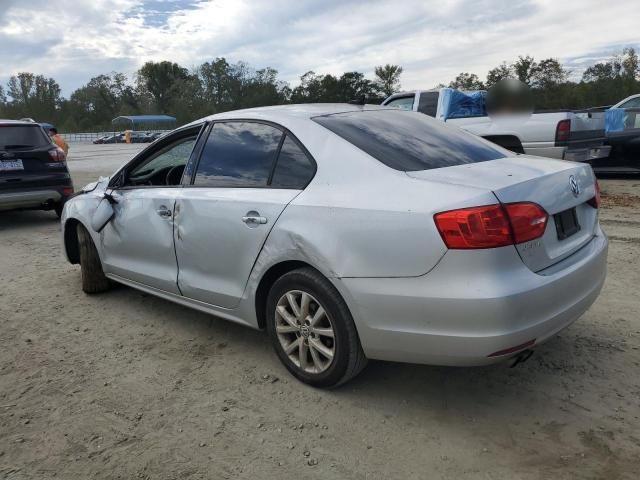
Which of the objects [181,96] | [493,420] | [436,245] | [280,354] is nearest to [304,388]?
[280,354]

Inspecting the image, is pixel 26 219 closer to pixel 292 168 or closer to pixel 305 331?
pixel 292 168

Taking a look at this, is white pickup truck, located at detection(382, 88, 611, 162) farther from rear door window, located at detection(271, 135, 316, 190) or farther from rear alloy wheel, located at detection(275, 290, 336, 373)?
rear alloy wheel, located at detection(275, 290, 336, 373)

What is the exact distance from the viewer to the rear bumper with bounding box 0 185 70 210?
8312 mm

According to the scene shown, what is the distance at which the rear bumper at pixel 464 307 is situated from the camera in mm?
2459

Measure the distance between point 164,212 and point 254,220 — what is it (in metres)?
0.99

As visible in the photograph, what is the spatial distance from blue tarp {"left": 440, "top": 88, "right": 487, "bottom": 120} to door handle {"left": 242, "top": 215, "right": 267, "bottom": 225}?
7898 millimetres

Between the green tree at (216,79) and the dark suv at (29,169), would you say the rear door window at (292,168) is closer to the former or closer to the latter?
the dark suv at (29,169)

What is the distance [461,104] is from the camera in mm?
10680

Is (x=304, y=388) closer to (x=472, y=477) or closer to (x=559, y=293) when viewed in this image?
(x=472, y=477)

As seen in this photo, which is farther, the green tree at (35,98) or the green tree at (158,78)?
the green tree at (158,78)

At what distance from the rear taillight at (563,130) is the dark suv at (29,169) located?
25.9 feet

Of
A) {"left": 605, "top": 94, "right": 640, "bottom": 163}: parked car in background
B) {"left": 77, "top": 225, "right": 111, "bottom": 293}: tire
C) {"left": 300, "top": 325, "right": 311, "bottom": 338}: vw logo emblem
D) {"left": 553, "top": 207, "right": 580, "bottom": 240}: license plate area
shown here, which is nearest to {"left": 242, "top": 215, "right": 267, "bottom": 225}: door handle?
{"left": 300, "top": 325, "right": 311, "bottom": 338}: vw logo emblem

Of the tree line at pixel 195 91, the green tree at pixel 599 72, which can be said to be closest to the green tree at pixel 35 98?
the tree line at pixel 195 91

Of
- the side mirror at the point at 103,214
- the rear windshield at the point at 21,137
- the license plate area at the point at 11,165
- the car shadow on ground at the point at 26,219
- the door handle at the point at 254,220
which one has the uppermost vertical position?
the rear windshield at the point at 21,137
